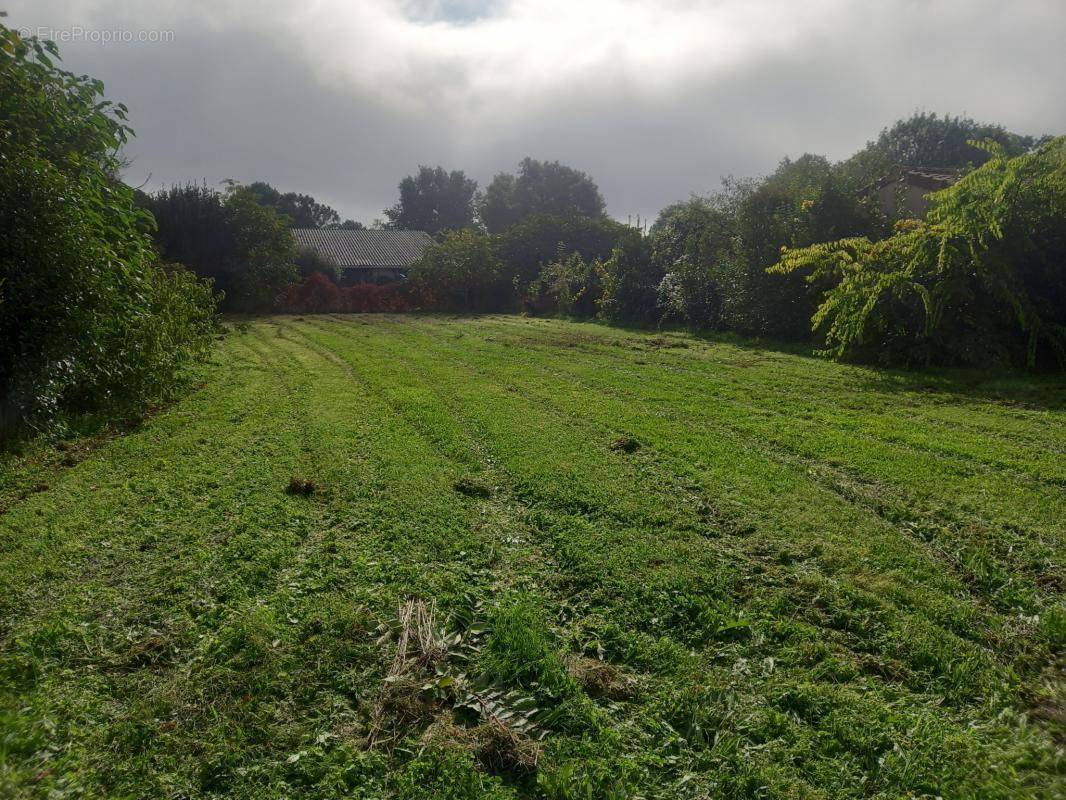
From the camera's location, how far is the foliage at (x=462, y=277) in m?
28.0

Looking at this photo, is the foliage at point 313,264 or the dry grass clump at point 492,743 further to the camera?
the foliage at point 313,264

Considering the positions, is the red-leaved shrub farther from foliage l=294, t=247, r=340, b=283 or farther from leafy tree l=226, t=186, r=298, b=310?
foliage l=294, t=247, r=340, b=283

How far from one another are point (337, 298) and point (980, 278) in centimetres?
2479

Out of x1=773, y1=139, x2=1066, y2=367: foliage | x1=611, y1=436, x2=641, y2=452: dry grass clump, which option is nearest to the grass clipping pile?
x1=611, y1=436, x2=641, y2=452: dry grass clump

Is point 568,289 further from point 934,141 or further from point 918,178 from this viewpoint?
point 934,141

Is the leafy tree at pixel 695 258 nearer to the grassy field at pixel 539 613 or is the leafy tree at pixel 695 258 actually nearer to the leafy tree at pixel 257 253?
the grassy field at pixel 539 613

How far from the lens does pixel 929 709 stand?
8.57ft

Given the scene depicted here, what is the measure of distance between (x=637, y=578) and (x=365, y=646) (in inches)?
63.8

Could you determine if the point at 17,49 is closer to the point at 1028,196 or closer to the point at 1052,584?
the point at 1052,584

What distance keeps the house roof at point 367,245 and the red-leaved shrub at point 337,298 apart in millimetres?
9976

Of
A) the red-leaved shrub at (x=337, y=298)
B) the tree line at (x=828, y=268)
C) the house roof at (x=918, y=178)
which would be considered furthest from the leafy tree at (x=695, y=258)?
the red-leaved shrub at (x=337, y=298)

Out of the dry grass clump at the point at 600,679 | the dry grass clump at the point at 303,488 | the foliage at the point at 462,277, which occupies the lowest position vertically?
the dry grass clump at the point at 600,679

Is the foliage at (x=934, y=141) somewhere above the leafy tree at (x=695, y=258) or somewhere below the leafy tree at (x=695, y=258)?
above

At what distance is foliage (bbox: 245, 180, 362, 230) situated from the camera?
61156 mm
